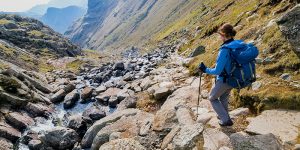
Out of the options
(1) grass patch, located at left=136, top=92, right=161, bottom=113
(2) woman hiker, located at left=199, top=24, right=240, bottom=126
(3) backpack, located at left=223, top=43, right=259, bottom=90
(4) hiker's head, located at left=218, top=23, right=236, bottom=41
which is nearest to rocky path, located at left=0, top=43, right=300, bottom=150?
(1) grass patch, located at left=136, top=92, right=161, bottom=113

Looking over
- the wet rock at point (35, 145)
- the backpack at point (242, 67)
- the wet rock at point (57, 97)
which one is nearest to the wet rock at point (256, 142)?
the backpack at point (242, 67)

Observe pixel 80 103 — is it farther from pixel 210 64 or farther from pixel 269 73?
pixel 269 73

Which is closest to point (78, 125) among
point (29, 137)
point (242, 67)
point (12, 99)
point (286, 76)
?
point (29, 137)

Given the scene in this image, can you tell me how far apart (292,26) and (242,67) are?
5.30 meters

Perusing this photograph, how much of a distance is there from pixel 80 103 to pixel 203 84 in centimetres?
1904

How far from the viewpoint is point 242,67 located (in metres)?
12.2

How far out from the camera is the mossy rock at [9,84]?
35625 mm

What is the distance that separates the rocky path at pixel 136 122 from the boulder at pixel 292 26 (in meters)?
3.80

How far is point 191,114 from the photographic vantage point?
55.3 ft

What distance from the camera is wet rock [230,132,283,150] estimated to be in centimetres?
1152

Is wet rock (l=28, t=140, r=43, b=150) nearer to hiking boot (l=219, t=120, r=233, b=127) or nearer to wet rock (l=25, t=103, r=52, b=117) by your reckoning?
wet rock (l=25, t=103, r=52, b=117)

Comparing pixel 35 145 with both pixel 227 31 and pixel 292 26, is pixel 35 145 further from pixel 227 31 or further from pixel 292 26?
pixel 292 26

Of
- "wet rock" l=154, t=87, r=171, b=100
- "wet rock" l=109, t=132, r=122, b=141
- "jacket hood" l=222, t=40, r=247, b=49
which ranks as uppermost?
"jacket hood" l=222, t=40, r=247, b=49

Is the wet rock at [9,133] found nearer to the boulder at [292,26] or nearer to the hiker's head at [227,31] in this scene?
the hiker's head at [227,31]
